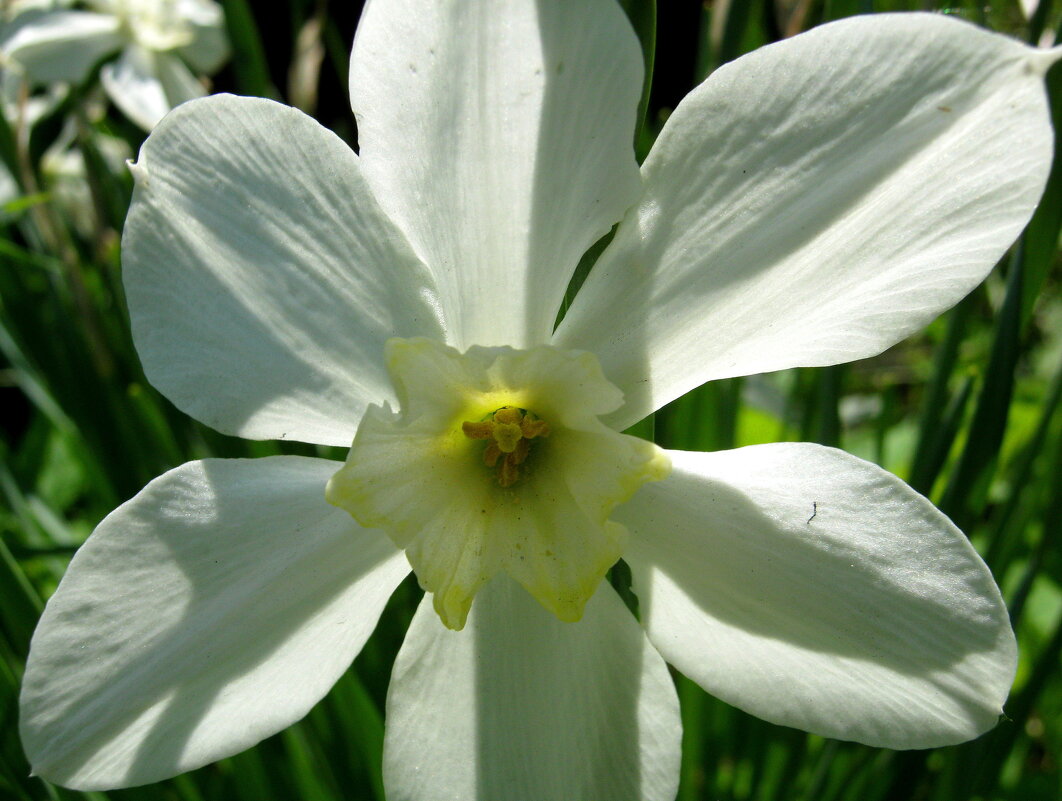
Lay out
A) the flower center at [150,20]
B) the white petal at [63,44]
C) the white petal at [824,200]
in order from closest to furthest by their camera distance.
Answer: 1. the white petal at [824,200]
2. the white petal at [63,44]
3. the flower center at [150,20]

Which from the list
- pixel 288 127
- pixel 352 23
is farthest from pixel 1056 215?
pixel 352 23

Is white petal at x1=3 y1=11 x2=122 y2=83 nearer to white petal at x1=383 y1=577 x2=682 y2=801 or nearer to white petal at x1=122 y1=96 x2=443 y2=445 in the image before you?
white petal at x1=122 y1=96 x2=443 y2=445

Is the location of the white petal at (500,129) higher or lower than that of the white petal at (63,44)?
higher

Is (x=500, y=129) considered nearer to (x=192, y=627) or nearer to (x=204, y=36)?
(x=192, y=627)

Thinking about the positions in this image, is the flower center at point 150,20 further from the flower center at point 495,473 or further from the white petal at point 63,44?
the flower center at point 495,473

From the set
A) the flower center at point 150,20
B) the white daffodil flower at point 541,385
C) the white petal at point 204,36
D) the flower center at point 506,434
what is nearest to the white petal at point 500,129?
the white daffodil flower at point 541,385

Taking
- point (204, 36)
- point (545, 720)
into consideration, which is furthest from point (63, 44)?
point (545, 720)
